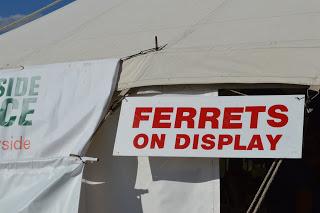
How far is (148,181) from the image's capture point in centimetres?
387

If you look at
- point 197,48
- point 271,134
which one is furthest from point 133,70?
point 271,134

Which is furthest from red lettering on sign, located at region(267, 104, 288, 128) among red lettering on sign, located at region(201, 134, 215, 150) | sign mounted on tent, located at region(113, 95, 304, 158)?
red lettering on sign, located at region(201, 134, 215, 150)

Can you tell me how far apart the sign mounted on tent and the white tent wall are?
133 millimetres

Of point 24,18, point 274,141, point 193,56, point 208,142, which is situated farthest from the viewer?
point 24,18

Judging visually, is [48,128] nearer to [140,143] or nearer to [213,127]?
[140,143]

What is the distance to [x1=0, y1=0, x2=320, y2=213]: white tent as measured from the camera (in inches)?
144

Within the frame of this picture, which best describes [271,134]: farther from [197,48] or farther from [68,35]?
[68,35]

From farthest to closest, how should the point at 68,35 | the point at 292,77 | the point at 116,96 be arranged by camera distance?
the point at 68,35 < the point at 116,96 < the point at 292,77

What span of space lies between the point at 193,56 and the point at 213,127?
0.58 meters

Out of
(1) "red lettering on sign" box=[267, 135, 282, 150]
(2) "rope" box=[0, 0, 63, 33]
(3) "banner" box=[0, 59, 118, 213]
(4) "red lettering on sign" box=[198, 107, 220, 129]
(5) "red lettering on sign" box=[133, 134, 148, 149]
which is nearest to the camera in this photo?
(1) "red lettering on sign" box=[267, 135, 282, 150]

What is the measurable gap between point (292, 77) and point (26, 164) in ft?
6.37

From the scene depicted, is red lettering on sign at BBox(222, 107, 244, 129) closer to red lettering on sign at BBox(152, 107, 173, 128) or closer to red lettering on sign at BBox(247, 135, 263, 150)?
red lettering on sign at BBox(247, 135, 263, 150)

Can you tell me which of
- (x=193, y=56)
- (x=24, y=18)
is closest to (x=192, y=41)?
(x=193, y=56)

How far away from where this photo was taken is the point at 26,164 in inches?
161
